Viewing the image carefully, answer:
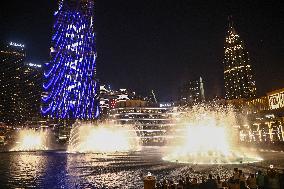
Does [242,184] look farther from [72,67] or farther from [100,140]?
[72,67]

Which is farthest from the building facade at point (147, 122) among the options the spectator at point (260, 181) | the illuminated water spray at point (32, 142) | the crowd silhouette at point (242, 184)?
the crowd silhouette at point (242, 184)

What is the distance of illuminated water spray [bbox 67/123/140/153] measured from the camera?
87188 mm

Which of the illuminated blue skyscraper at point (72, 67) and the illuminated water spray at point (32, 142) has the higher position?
the illuminated blue skyscraper at point (72, 67)

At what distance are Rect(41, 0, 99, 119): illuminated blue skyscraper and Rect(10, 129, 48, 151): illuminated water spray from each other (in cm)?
1116

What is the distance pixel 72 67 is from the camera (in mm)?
151250

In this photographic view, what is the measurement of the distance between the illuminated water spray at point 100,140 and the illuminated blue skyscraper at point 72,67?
1326 cm

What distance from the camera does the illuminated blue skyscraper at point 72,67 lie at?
486ft

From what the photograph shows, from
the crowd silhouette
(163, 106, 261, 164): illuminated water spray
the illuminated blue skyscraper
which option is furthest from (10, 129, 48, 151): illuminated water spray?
the crowd silhouette

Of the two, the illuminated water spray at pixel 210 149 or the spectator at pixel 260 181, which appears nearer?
the spectator at pixel 260 181

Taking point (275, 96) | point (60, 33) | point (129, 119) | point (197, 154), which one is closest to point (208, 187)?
point (197, 154)

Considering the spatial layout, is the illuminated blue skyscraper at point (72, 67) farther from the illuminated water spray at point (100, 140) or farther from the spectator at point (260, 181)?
the spectator at point (260, 181)

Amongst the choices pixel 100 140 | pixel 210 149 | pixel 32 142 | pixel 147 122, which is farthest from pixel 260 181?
pixel 147 122

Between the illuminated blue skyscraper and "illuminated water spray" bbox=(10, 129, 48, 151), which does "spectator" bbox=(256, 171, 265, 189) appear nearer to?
"illuminated water spray" bbox=(10, 129, 48, 151)

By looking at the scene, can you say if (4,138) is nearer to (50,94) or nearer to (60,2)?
(50,94)
